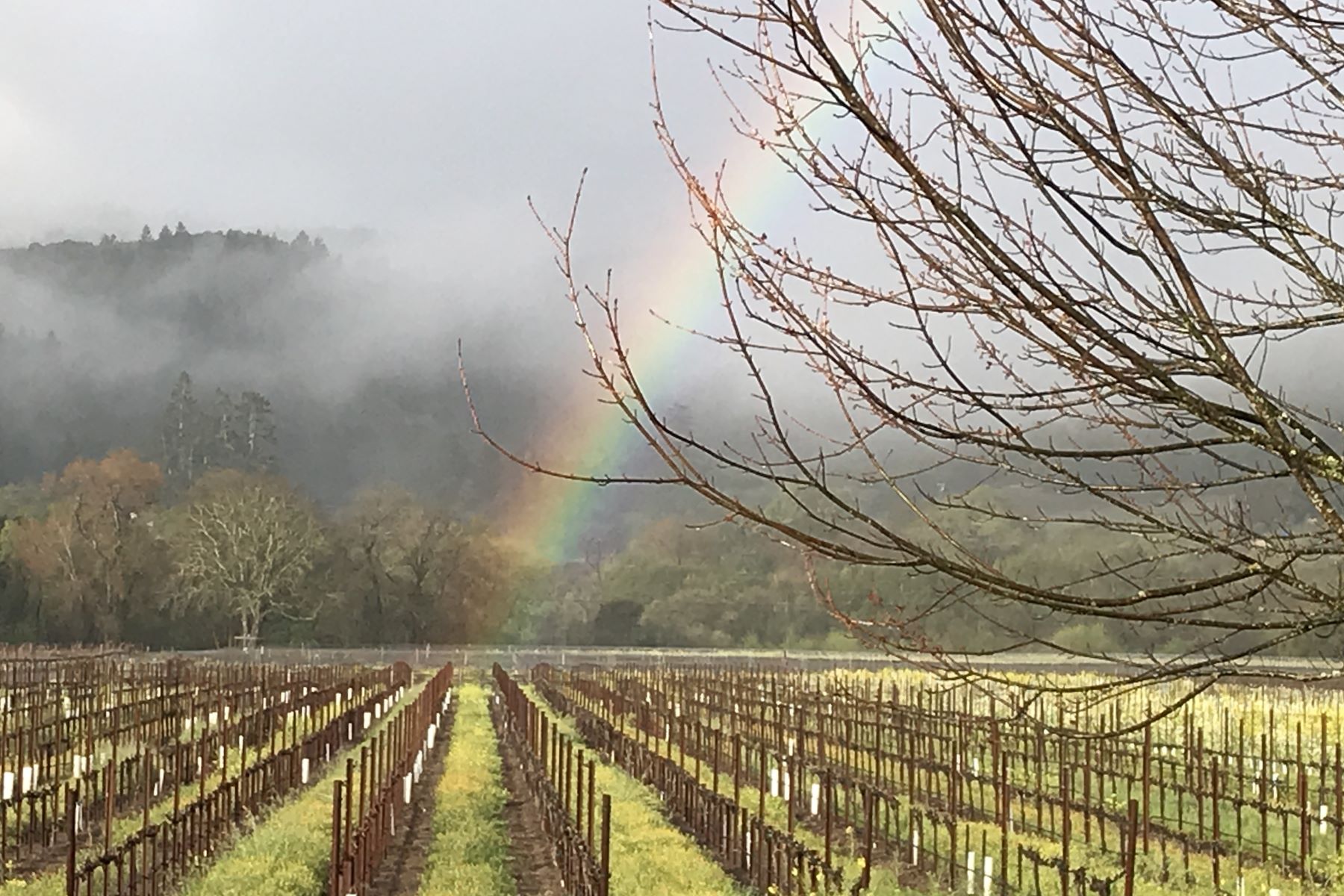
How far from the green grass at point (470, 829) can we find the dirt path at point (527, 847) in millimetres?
101

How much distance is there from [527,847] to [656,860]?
2.30 m

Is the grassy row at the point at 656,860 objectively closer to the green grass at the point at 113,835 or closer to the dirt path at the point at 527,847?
the dirt path at the point at 527,847

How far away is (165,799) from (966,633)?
25783mm

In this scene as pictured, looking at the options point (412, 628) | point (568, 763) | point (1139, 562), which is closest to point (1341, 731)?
point (568, 763)

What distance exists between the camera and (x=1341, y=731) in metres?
22.5

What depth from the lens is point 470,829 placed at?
40.4ft

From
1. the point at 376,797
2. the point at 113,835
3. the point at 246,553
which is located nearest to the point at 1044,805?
the point at 376,797

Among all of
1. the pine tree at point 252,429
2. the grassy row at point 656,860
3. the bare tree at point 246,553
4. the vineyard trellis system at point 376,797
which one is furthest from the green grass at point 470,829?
the pine tree at point 252,429

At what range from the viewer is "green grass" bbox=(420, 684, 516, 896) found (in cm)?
998

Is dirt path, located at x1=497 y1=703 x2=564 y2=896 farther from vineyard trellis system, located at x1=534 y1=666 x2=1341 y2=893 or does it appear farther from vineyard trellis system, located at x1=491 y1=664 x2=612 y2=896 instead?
vineyard trellis system, located at x1=534 y1=666 x2=1341 y2=893

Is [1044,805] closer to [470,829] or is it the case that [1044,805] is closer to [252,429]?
[470,829]

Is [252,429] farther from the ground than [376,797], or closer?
farther from the ground

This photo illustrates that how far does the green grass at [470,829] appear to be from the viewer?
9.98 m

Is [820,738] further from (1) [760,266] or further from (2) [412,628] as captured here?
(2) [412,628]
